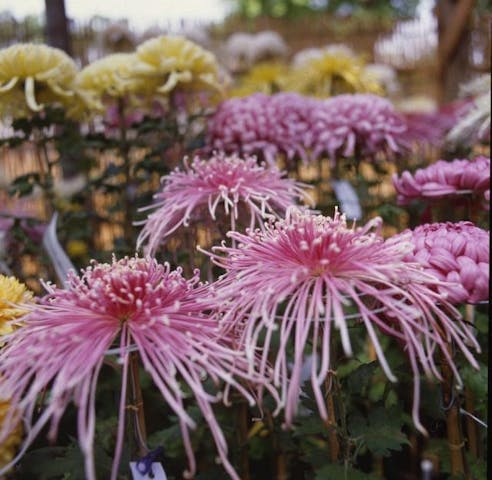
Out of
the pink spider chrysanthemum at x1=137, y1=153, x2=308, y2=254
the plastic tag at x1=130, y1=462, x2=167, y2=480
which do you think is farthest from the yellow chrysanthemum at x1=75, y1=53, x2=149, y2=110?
the plastic tag at x1=130, y1=462, x2=167, y2=480

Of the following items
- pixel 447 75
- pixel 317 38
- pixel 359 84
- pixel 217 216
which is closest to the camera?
pixel 217 216

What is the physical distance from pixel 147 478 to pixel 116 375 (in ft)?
1.62

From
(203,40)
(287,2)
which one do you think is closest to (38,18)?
(203,40)

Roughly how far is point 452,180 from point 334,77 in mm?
854

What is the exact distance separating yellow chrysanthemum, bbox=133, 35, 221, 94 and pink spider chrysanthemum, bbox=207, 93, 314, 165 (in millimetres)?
77

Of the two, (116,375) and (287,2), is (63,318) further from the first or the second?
(287,2)

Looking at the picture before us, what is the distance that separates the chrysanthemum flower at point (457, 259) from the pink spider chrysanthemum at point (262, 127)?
1.57 ft

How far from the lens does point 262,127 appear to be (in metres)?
1.06

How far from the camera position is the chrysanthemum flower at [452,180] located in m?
0.78

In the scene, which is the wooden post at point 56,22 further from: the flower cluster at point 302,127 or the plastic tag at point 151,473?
the plastic tag at point 151,473

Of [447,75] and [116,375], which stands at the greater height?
[447,75]

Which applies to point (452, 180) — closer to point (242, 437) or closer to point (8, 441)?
point (242, 437)

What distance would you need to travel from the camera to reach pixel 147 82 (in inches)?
41.6

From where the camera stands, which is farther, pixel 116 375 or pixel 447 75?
pixel 447 75
